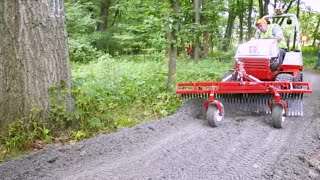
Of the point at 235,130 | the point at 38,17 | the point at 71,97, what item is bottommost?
the point at 235,130

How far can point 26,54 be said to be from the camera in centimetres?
A: 384

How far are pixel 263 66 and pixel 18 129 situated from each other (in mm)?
4379

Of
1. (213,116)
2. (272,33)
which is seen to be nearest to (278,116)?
(213,116)

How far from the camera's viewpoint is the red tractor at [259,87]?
5.15m

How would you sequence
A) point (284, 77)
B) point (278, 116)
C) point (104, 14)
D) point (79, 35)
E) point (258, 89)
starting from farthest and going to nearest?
point (104, 14), point (79, 35), point (284, 77), point (258, 89), point (278, 116)

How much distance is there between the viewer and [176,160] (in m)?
3.58

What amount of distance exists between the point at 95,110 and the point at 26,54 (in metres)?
1.27

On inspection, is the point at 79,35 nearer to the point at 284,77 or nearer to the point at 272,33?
the point at 272,33

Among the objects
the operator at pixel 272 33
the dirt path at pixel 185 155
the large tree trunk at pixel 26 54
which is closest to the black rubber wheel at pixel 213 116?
the dirt path at pixel 185 155

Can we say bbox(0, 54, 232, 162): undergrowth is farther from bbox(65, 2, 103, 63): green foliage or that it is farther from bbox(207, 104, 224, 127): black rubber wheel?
bbox(65, 2, 103, 63): green foliage

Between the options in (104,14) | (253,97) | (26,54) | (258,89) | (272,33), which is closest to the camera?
(26,54)

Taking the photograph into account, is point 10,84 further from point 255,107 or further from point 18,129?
point 255,107

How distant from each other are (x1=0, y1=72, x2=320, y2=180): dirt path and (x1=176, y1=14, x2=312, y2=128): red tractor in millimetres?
360

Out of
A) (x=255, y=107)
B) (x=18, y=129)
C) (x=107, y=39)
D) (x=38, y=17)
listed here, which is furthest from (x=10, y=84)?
(x=107, y=39)
